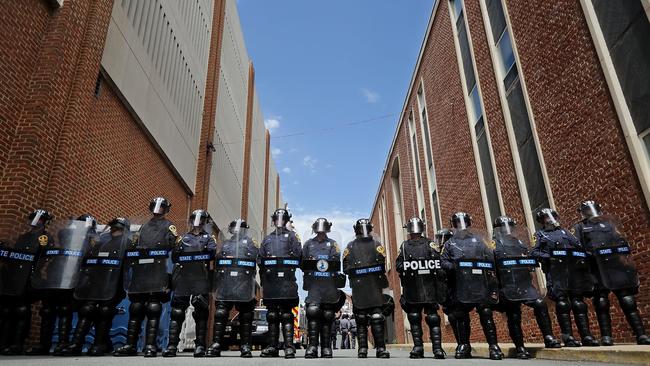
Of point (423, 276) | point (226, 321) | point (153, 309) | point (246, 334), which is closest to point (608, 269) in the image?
point (423, 276)

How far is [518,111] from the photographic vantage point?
12.2m

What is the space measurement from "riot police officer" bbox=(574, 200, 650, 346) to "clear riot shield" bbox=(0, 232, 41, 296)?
8855 mm

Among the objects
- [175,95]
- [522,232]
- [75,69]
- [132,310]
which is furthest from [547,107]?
[175,95]

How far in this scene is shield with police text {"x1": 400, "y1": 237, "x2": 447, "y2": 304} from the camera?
6.64m

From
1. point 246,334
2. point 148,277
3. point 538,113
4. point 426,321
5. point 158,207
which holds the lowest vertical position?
point 246,334

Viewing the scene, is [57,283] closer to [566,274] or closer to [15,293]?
[15,293]

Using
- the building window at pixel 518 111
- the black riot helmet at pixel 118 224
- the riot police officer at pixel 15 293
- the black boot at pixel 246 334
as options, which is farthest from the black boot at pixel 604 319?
the riot police officer at pixel 15 293

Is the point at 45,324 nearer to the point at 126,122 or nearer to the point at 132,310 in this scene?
the point at 132,310

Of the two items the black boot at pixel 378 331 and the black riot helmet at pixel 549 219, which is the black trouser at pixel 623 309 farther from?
the black boot at pixel 378 331

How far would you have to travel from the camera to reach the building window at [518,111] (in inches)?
441

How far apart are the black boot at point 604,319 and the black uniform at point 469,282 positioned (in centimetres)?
168

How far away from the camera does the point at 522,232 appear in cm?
729

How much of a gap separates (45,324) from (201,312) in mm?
2543

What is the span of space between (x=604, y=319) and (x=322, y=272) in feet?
14.5
